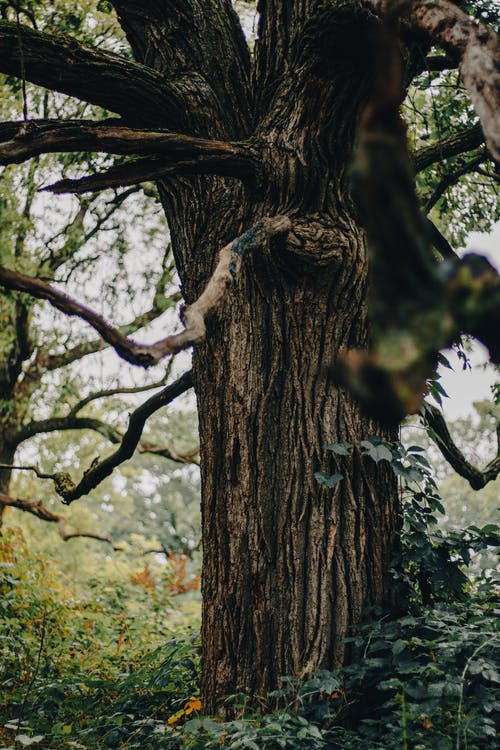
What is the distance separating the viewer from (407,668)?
2.60 metres

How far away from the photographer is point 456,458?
4516mm

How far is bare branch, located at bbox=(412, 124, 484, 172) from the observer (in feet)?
13.9

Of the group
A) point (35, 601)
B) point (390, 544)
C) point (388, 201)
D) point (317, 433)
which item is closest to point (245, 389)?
point (317, 433)

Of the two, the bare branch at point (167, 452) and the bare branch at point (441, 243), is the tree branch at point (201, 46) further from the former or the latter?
the bare branch at point (167, 452)

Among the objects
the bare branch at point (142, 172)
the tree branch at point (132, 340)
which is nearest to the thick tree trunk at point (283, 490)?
the bare branch at point (142, 172)

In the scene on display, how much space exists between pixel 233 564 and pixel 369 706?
875mm

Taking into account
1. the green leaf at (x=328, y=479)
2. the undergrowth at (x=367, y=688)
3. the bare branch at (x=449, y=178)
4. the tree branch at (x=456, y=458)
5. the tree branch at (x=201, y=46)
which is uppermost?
the tree branch at (x=201, y=46)

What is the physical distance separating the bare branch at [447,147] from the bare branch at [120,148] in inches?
57.9

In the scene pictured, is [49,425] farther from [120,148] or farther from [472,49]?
[472,49]

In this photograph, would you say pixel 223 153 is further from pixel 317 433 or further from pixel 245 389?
pixel 317 433

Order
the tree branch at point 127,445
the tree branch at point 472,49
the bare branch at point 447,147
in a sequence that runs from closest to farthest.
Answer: the tree branch at point 472,49, the bare branch at point 447,147, the tree branch at point 127,445

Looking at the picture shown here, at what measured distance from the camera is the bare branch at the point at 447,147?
13.9 ft

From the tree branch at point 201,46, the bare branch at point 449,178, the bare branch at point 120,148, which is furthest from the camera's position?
the bare branch at point 449,178

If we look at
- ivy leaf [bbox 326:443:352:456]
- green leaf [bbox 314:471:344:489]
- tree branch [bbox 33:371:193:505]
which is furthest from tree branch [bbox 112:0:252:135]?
green leaf [bbox 314:471:344:489]
